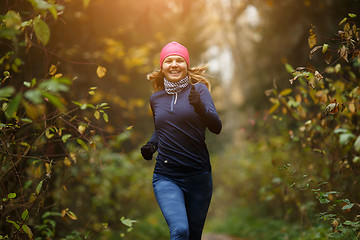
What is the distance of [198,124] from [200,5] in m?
8.26

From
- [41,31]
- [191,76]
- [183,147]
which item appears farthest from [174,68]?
[41,31]

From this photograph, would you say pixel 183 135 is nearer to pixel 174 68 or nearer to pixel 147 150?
pixel 147 150

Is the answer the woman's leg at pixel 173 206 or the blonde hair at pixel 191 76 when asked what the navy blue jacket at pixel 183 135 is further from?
the blonde hair at pixel 191 76

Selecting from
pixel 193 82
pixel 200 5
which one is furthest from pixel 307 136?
pixel 200 5

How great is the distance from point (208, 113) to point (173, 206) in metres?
0.88

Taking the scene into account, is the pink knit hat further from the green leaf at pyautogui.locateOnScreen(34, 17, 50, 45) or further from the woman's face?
the green leaf at pyautogui.locateOnScreen(34, 17, 50, 45)

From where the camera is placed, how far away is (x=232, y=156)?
1421cm

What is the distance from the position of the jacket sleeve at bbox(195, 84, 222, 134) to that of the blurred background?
397 mm

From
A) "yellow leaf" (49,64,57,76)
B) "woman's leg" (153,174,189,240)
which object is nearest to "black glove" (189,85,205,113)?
"woman's leg" (153,174,189,240)

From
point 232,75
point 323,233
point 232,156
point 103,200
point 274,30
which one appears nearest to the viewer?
point 323,233

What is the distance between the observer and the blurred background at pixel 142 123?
3248 millimetres

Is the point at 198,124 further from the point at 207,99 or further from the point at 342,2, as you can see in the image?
the point at 342,2

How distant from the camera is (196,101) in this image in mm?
3023

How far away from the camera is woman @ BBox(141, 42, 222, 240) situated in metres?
3.05
